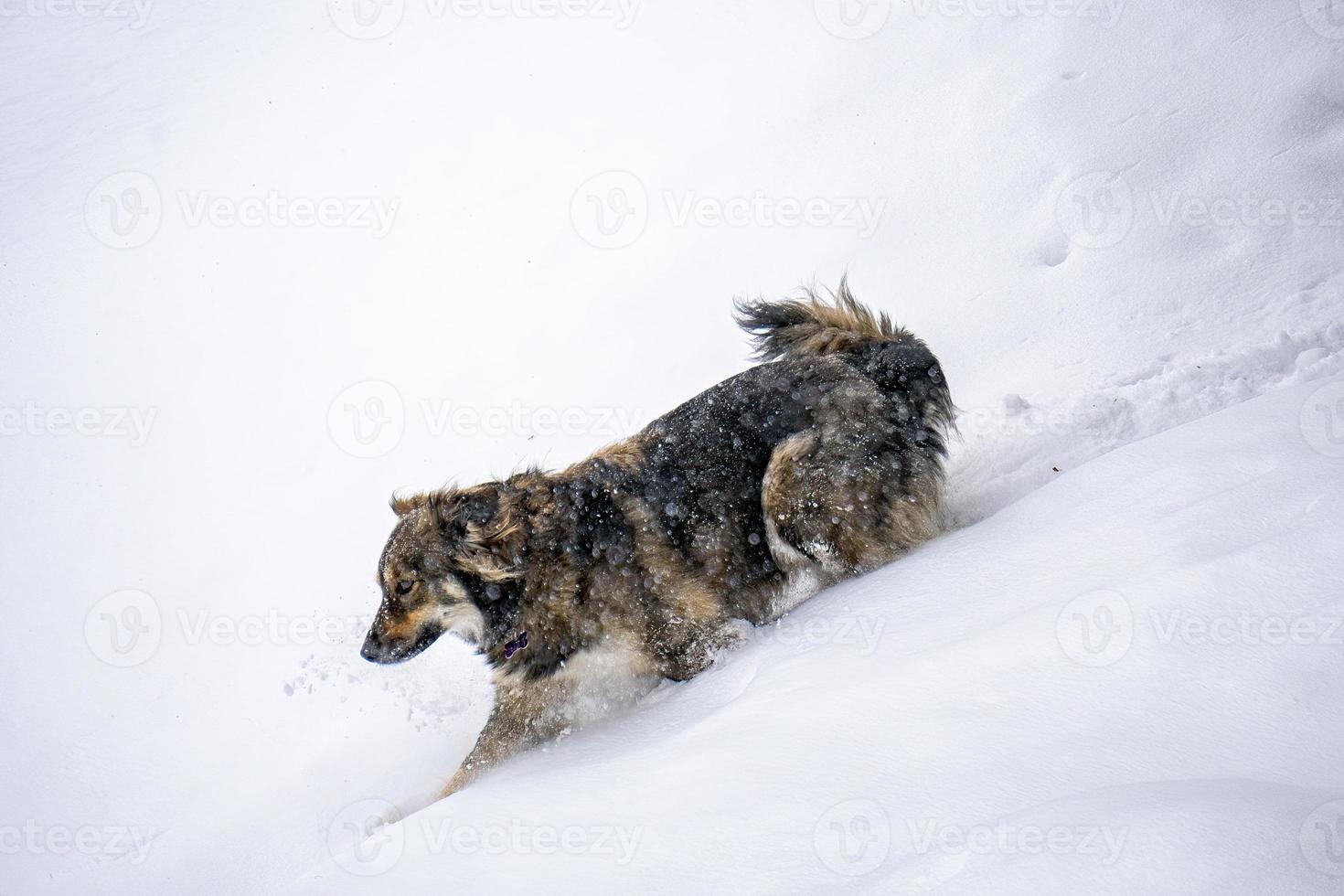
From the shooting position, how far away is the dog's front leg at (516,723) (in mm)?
3801

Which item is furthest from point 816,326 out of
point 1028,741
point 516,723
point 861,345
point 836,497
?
point 1028,741

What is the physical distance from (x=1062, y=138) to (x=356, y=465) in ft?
21.0

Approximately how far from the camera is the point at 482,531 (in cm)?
395

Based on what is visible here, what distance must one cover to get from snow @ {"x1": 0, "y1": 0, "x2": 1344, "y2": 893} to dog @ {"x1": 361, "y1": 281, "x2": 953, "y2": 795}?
0.25 m

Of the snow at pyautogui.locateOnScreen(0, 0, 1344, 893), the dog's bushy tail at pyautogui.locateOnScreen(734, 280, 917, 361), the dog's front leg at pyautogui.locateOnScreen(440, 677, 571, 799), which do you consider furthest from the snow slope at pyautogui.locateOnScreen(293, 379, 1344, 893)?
the dog's bushy tail at pyautogui.locateOnScreen(734, 280, 917, 361)

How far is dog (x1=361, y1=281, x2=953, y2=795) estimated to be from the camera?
3941 millimetres

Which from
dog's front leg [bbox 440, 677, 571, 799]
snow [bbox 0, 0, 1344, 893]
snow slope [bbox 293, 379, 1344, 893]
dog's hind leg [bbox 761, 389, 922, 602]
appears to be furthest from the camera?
dog's hind leg [bbox 761, 389, 922, 602]

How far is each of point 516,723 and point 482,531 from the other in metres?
0.91

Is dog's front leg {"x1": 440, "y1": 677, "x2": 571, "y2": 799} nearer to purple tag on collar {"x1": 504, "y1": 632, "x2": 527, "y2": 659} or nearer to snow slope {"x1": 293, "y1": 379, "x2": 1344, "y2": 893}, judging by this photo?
purple tag on collar {"x1": 504, "y1": 632, "x2": 527, "y2": 659}

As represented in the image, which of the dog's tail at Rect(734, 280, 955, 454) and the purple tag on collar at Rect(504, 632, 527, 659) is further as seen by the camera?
the dog's tail at Rect(734, 280, 955, 454)

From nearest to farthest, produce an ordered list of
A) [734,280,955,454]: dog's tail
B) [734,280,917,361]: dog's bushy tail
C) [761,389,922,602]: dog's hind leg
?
[761,389,922,602]: dog's hind leg → [734,280,955,454]: dog's tail → [734,280,917,361]: dog's bushy tail

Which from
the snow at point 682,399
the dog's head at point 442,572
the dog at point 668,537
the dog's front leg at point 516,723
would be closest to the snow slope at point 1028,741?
the snow at point 682,399

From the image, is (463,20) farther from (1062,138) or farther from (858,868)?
(858,868)

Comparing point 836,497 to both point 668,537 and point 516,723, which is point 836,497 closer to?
point 668,537
